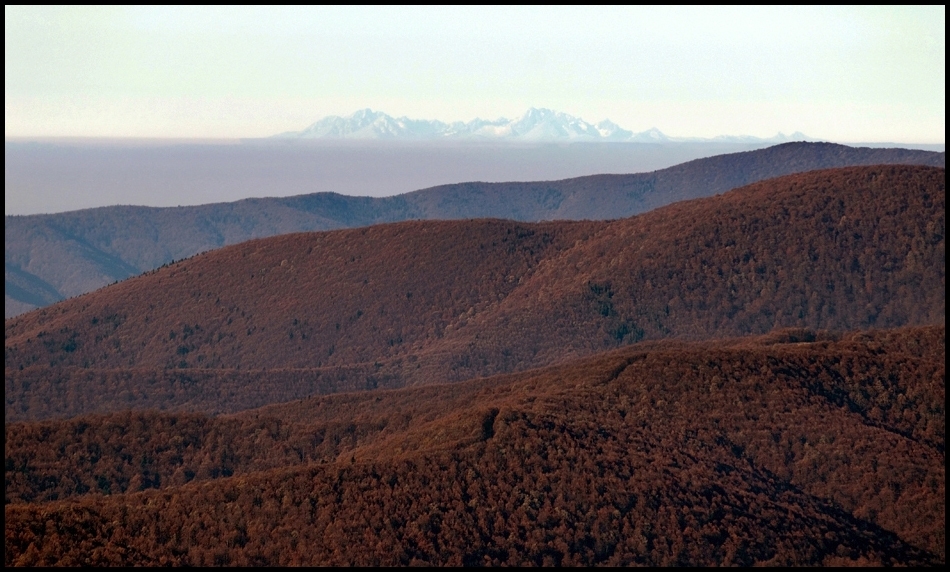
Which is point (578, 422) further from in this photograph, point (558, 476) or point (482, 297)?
point (482, 297)

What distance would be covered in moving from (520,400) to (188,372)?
68712 millimetres

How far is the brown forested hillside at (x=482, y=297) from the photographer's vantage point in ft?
414

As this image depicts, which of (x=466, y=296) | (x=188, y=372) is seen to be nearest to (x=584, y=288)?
(x=466, y=296)

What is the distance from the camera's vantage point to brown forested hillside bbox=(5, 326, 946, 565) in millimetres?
47312

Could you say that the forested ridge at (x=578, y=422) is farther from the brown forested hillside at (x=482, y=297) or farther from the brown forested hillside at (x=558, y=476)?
the brown forested hillside at (x=482, y=297)

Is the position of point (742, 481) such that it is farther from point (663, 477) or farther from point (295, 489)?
point (295, 489)

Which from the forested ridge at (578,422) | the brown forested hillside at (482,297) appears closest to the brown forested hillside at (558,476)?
the forested ridge at (578,422)

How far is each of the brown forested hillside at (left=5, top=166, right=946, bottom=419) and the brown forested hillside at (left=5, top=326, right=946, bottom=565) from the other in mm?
47244

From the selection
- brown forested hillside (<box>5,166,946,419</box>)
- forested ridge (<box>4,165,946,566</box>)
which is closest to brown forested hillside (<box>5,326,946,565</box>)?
forested ridge (<box>4,165,946,566</box>)

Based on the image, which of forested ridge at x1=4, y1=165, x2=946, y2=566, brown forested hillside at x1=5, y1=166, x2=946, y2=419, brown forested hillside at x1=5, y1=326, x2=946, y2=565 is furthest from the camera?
brown forested hillside at x1=5, y1=166, x2=946, y2=419

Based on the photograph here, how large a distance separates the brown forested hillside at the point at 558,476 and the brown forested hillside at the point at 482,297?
155 ft

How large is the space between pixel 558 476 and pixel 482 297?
3825 inches

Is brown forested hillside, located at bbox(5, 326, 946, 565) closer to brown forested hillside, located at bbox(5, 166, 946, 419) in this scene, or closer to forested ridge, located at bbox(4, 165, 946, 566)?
forested ridge, located at bbox(4, 165, 946, 566)

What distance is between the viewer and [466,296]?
15050 centimetres
